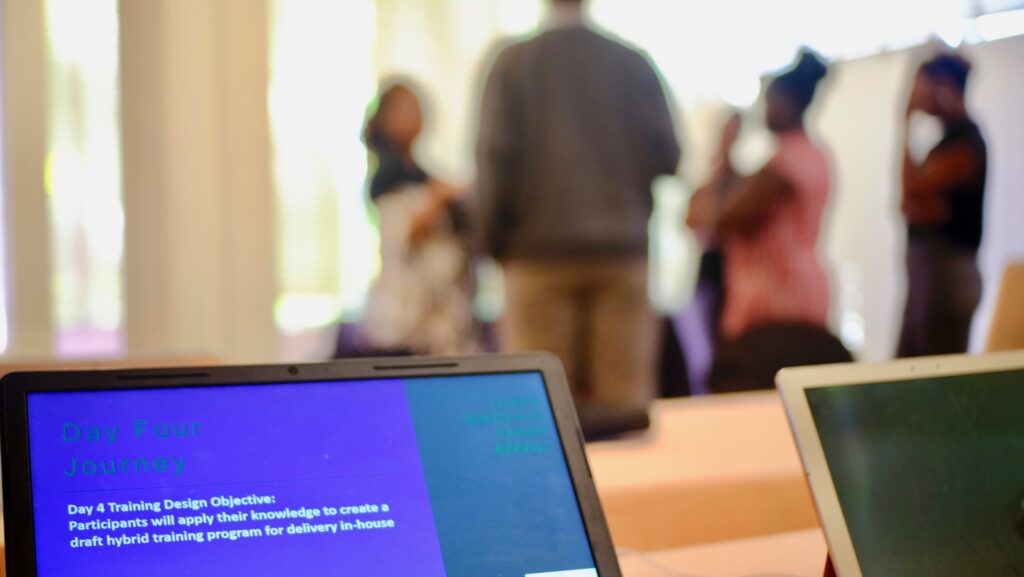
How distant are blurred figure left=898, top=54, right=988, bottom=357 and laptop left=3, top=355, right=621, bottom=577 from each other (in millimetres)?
4119

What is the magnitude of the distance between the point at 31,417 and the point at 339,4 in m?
2.97

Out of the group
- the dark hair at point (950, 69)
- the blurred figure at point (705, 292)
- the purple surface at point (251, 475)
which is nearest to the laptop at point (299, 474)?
the purple surface at point (251, 475)

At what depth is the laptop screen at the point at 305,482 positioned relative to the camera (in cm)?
76

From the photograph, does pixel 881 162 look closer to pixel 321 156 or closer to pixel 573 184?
pixel 573 184

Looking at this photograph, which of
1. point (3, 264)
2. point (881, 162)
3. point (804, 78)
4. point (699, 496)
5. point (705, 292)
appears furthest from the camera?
point (881, 162)

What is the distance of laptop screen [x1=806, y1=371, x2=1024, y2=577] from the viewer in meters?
0.86

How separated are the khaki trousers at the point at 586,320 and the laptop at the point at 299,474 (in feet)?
8.42

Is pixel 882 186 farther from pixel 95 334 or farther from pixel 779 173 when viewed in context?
pixel 95 334

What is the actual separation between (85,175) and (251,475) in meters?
2.66

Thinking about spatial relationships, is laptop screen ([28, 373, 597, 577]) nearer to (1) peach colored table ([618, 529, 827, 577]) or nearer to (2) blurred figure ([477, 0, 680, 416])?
(1) peach colored table ([618, 529, 827, 577])

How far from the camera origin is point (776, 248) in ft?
13.7

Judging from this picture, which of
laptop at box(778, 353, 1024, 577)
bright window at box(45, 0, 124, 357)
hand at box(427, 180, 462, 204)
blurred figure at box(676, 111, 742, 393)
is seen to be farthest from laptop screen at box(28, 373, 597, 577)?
blurred figure at box(676, 111, 742, 393)

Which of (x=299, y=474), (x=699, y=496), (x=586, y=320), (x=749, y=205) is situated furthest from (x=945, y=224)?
(x=299, y=474)

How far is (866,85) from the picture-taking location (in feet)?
15.0
